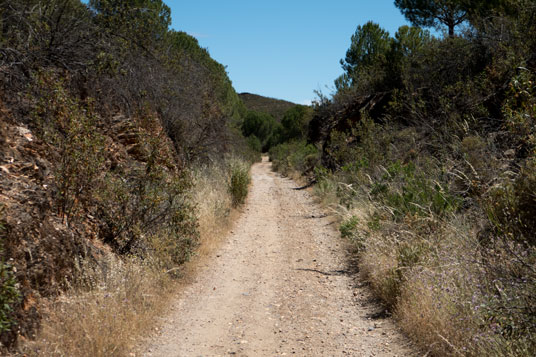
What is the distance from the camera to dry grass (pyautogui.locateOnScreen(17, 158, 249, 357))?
144 inches

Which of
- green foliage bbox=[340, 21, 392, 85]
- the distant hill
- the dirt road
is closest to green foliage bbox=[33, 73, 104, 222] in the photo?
the dirt road

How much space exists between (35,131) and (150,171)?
1747 millimetres

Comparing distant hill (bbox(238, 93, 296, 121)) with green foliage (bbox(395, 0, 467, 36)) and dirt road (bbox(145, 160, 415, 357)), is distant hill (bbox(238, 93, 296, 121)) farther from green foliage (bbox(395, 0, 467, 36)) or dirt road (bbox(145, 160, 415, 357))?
dirt road (bbox(145, 160, 415, 357))

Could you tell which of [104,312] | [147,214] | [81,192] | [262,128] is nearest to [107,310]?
[104,312]

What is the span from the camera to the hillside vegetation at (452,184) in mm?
3729

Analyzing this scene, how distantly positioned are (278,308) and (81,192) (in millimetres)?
3032

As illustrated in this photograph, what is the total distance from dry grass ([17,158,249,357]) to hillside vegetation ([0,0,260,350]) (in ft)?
0.05

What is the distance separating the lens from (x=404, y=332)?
4.57 meters

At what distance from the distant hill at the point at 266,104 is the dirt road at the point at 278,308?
237 ft

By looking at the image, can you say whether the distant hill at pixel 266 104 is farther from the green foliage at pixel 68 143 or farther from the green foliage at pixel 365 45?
the green foliage at pixel 68 143

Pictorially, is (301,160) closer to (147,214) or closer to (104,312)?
(147,214)

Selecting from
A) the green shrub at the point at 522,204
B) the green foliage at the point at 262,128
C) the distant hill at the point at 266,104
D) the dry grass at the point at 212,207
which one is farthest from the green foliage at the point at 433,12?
the distant hill at the point at 266,104

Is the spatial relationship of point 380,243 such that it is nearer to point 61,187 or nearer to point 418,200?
point 418,200

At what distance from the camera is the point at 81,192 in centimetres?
532
